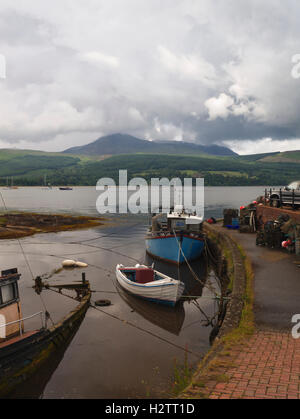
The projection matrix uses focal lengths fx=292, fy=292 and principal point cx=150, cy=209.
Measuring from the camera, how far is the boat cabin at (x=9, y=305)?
32.7ft

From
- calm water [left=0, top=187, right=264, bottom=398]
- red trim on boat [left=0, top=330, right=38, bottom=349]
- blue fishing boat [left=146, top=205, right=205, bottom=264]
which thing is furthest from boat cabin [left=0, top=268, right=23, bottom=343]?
blue fishing boat [left=146, top=205, right=205, bottom=264]

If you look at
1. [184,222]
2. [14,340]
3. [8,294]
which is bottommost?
[14,340]

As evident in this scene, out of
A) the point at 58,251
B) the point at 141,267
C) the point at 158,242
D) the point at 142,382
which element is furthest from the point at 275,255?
the point at 58,251

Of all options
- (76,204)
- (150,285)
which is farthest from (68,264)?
(76,204)

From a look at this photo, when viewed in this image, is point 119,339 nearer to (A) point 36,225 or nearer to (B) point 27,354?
(B) point 27,354

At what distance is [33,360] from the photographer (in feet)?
33.6

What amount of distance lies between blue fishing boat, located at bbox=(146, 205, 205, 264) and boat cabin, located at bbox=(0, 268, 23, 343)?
1430 cm

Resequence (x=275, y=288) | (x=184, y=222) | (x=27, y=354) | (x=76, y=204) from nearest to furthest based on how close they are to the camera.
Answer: (x=27, y=354)
(x=275, y=288)
(x=184, y=222)
(x=76, y=204)

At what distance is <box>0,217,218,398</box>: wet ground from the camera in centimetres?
998

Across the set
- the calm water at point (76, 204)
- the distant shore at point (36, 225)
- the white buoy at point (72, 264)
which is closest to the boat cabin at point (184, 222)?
the white buoy at point (72, 264)

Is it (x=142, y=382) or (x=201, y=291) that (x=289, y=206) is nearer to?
(x=201, y=291)

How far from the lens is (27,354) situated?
33.0ft

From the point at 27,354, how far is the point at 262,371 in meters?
7.68

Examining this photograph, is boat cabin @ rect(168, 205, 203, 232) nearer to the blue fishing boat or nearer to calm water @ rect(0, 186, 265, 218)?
the blue fishing boat
